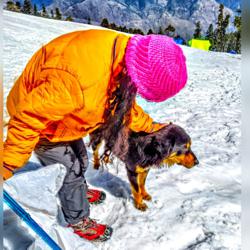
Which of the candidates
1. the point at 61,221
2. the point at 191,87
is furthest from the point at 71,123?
the point at 191,87

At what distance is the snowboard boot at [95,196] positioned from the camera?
139 centimetres

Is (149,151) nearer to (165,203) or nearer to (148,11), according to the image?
(165,203)

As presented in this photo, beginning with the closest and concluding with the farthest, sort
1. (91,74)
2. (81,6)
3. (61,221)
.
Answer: (91,74) → (61,221) → (81,6)

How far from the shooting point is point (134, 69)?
99 centimetres

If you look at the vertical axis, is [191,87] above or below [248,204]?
below

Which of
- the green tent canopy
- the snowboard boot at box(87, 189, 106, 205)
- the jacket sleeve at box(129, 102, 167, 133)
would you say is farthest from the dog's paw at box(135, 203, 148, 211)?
the green tent canopy

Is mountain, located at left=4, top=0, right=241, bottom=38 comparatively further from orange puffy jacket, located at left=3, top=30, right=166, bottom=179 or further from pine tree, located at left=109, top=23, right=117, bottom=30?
orange puffy jacket, located at left=3, top=30, right=166, bottom=179

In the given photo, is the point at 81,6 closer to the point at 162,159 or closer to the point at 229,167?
the point at 162,159

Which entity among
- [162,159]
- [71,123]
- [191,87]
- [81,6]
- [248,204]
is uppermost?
[81,6]

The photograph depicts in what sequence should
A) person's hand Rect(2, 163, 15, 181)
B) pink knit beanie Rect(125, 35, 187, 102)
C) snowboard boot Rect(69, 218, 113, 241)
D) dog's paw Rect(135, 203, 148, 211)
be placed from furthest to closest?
dog's paw Rect(135, 203, 148, 211), snowboard boot Rect(69, 218, 113, 241), pink knit beanie Rect(125, 35, 187, 102), person's hand Rect(2, 163, 15, 181)

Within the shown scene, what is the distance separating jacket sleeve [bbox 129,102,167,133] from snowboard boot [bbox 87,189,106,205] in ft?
0.95

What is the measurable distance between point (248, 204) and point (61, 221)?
75 centimetres

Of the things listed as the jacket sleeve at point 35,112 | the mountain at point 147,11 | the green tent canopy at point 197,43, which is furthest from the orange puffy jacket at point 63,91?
the green tent canopy at point 197,43

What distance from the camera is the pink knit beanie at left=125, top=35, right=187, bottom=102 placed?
1.00 m
